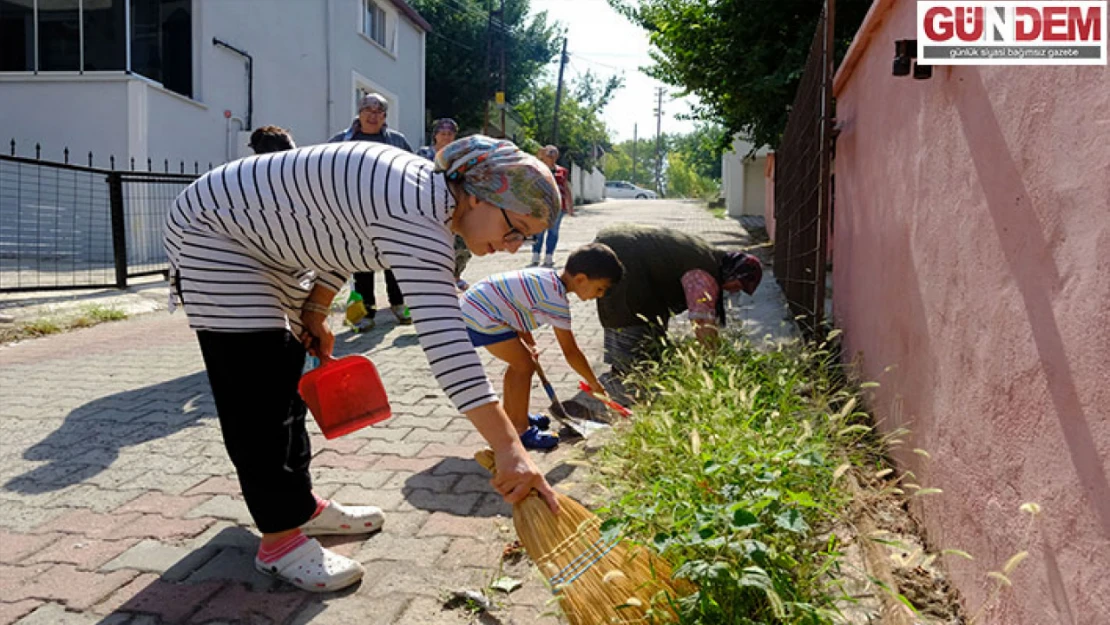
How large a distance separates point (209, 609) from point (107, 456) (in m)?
1.76

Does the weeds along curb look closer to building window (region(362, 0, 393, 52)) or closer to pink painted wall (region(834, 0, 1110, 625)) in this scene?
pink painted wall (region(834, 0, 1110, 625))

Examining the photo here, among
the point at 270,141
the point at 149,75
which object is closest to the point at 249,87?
the point at 149,75

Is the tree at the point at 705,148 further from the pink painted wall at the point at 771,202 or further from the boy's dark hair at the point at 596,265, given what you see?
the boy's dark hair at the point at 596,265

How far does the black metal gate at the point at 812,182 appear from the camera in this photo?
4.59 meters

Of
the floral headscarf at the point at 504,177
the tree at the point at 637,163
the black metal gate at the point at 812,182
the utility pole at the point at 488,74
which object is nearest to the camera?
the floral headscarf at the point at 504,177

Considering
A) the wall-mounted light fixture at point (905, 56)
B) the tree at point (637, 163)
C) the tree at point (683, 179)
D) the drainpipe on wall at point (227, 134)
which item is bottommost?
the wall-mounted light fixture at point (905, 56)

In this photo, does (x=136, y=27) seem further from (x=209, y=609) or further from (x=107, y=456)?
(x=209, y=609)

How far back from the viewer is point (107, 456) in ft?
12.7

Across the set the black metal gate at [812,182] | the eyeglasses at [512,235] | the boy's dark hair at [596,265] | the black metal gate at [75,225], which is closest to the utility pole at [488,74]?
the black metal gate at [75,225]

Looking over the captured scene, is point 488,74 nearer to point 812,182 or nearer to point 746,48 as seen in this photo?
point 746,48

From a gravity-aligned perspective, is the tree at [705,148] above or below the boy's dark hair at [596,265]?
above

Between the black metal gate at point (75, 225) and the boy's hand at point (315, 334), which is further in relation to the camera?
the black metal gate at point (75, 225)

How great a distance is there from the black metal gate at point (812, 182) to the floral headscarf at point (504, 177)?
2733mm

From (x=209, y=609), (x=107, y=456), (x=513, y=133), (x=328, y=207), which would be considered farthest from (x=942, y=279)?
(x=513, y=133)
